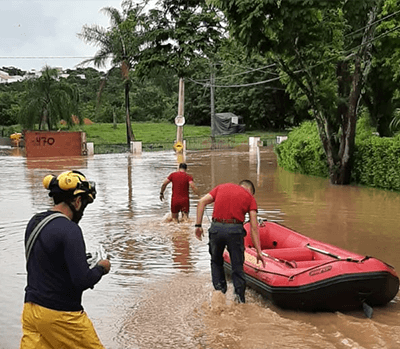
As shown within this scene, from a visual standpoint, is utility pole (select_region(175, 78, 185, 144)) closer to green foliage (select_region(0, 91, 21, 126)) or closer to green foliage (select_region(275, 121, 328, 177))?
green foliage (select_region(275, 121, 328, 177))

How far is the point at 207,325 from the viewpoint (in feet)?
22.7

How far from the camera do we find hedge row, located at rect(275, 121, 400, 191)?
2003 centimetres

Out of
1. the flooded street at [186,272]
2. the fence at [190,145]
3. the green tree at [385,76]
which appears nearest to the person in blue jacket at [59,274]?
the flooded street at [186,272]

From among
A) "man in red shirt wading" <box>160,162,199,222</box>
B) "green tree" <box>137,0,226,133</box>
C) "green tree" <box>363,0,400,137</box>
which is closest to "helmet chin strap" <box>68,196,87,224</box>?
"man in red shirt wading" <box>160,162,199,222</box>

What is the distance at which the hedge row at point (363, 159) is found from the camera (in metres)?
20.0

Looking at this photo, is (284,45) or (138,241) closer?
(138,241)

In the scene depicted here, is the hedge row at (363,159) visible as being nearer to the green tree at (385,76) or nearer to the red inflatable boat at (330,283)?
the green tree at (385,76)

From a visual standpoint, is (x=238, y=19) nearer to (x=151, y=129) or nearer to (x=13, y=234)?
(x=13, y=234)

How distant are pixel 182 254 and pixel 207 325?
3681 mm

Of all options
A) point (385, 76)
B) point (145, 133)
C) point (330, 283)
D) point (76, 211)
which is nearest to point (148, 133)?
point (145, 133)

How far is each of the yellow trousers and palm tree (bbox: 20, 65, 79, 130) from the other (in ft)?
159

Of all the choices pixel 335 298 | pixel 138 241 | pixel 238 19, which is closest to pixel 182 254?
pixel 138 241

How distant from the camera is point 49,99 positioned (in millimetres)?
51719

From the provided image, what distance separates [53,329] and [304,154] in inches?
912
